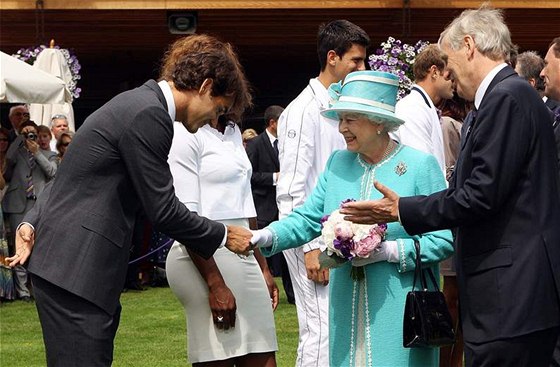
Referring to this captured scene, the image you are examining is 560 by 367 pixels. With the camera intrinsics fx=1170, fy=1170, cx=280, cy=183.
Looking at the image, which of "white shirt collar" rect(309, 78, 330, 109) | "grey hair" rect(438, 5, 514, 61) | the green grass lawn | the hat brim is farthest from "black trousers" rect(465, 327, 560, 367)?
the green grass lawn

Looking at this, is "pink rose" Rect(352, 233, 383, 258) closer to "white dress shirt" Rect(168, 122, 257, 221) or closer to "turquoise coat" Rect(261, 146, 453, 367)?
"turquoise coat" Rect(261, 146, 453, 367)

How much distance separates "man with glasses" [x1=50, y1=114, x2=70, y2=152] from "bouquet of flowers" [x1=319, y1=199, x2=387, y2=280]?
10.7 metres

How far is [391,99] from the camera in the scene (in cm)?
552

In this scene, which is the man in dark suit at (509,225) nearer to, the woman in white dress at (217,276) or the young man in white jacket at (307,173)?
the woman in white dress at (217,276)

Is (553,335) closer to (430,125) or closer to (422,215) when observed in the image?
(422,215)

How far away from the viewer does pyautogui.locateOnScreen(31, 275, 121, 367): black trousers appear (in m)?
4.70

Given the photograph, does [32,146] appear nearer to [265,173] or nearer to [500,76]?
[265,173]

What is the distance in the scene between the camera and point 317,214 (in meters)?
5.62

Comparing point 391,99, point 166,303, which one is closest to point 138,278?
point 166,303

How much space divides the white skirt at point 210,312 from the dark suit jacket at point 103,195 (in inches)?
49.6

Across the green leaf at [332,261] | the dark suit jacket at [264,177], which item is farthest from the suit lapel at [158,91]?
the dark suit jacket at [264,177]

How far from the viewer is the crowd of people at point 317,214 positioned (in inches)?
179

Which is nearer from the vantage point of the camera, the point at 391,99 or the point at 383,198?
the point at 383,198

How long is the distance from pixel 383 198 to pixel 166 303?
30.0 feet
